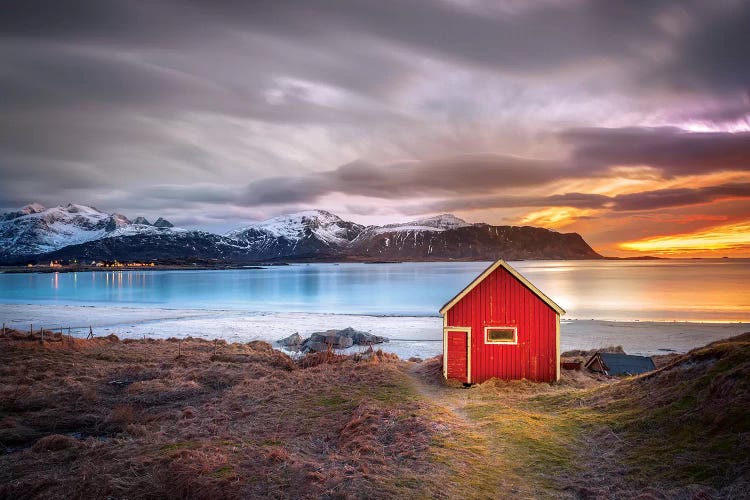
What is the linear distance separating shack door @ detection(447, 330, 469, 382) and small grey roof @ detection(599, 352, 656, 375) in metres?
8.35

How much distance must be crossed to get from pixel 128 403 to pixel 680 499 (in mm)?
17294

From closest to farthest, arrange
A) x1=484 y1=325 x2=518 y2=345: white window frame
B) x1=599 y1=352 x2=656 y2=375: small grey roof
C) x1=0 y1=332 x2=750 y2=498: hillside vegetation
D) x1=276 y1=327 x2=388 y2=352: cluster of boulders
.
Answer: x1=0 y1=332 x2=750 y2=498: hillside vegetation < x1=484 y1=325 x2=518 y2=345: white window frame < x1=599 y1=352 x2=656 y2=375: small grey roof < x1=276 y1=327 x2=388 y2=352: cluster of boulders

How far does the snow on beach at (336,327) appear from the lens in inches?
1449

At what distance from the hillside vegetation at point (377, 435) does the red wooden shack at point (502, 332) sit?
1.11 meters

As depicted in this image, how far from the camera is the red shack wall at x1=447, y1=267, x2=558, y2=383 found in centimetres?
2053

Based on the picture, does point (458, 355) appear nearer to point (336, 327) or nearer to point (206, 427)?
point (206, 427)

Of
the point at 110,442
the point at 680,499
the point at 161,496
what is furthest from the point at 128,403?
the point at 680,499

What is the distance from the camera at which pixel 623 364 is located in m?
23.9

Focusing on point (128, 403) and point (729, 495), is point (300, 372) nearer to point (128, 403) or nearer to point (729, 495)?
point (128, 403)

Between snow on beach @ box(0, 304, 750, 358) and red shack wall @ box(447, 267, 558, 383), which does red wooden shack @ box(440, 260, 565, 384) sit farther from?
snow on beach @ box(0, 304, 750, 358)

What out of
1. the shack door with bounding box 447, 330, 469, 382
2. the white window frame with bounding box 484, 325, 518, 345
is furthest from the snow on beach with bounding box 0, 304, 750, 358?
the white window frame with bounding box 484, 325, 518, 345

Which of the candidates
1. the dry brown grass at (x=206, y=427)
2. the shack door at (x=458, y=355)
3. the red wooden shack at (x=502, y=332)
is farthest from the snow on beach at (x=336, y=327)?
the dry brown grass at (x=206, y=427)

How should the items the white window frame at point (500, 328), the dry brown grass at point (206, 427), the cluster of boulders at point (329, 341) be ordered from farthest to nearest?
the cluster of boulders at point (329, 341) < the white window frame at point (500, 328) < the dry brown grass at point (206, 427)

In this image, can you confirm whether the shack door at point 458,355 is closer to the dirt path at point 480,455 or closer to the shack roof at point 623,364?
the dirt path at point 480,455
